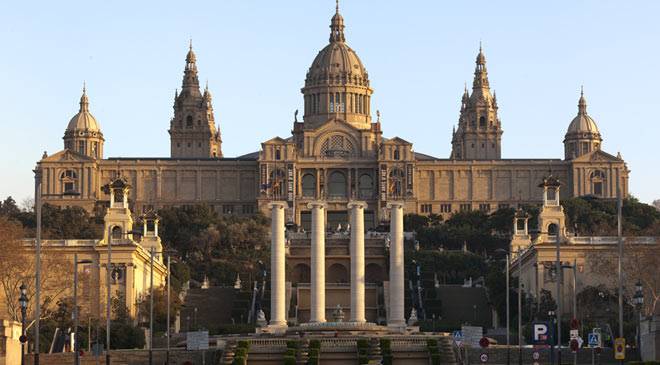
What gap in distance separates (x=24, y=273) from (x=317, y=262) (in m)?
23.1

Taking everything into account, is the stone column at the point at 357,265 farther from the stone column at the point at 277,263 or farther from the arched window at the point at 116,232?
the arched window at the point at 116,232

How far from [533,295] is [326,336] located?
4365cm

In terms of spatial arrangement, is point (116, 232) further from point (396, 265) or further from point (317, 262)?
point (396, 265)

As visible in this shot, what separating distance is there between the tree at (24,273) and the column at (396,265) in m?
24.6

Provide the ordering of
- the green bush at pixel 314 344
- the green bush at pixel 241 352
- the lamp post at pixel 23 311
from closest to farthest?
the lamp post at pixel 23 311 → the green bush at pixel 241 352 → the green bush at pixel 314 344

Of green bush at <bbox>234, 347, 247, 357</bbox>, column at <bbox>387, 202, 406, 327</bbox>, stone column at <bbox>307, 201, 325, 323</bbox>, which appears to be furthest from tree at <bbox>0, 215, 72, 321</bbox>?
green bush at <bbox>234, 347, 247, 357</bbox>

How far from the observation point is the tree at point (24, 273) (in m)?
142

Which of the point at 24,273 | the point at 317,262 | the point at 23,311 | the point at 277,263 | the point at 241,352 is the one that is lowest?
the point at 241,352

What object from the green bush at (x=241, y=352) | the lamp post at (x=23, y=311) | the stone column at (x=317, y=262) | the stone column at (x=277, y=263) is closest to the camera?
the lamp post at (x=23, y=311)

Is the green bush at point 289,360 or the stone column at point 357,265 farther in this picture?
the stone column at point 357,265

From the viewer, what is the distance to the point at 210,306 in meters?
169

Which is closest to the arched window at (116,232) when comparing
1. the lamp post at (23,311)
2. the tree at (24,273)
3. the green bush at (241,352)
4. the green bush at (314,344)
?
the tree at (24,273)

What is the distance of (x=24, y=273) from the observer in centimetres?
15000

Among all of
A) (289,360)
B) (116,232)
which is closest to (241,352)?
(289,360)
